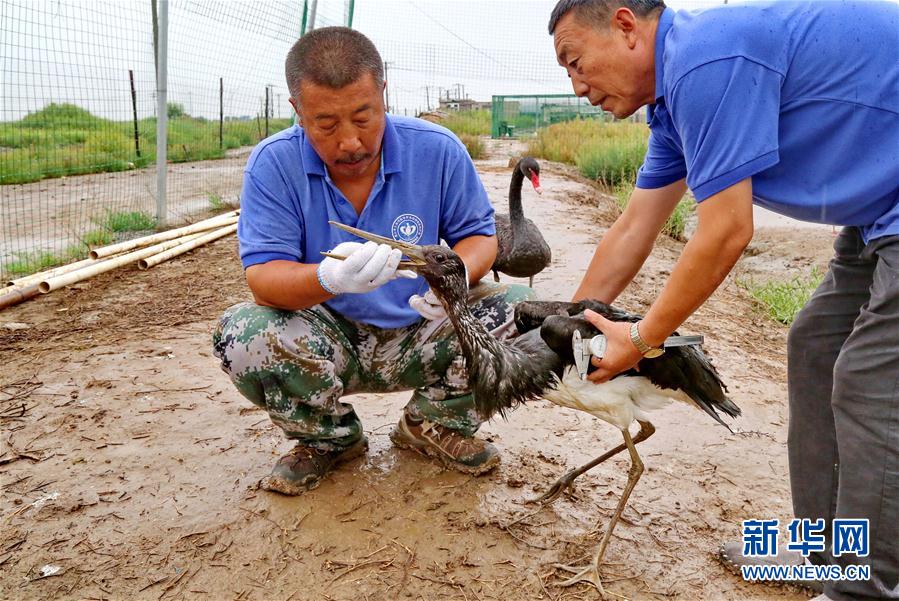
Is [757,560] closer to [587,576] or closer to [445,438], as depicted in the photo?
[587,576]

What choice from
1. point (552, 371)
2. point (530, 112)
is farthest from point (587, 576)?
point (530, 112)

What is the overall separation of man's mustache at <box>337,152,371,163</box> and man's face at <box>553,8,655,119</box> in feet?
3.35

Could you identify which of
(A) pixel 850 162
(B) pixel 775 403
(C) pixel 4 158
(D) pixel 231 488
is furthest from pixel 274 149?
(C) pixel 4 158

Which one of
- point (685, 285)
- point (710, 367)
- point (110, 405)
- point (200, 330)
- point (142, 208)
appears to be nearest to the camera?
point (685, 285)

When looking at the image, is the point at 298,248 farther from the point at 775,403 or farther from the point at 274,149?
the point at 775,403

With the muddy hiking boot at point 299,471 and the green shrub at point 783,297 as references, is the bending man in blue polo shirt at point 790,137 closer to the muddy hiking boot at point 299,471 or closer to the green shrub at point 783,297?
the muddy hiking boot at point 299,471

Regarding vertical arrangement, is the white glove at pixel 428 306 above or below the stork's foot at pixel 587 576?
above

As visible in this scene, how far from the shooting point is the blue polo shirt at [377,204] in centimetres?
316

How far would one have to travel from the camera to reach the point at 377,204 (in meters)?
3.33

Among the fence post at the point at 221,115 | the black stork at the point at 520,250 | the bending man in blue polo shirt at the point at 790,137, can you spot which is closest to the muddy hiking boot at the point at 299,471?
the bending man in blue polo shirt at the point at 790,137

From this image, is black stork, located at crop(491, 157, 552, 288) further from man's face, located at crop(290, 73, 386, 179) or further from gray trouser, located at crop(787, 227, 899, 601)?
gray trouser, located at crop(787, 227, 899, 601)

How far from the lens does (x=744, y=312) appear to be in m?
6.53

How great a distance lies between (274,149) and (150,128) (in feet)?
32.5

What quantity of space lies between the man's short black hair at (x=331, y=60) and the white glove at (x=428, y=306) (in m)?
0.97
